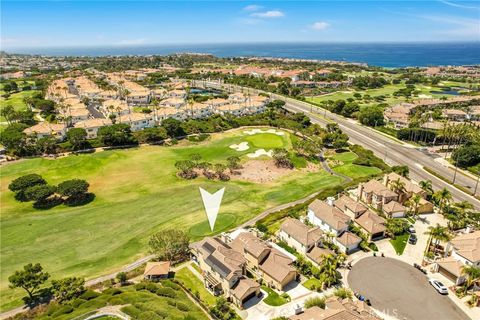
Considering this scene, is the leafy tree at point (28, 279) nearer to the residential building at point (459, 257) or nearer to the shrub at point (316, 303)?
the shrub at point (316, 303)

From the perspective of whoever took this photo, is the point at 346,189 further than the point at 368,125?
No

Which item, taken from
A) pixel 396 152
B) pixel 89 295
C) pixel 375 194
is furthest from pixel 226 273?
pixel 396 152

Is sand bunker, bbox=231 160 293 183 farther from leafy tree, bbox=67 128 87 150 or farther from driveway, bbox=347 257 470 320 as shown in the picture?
leafy tree, bbox=67 128 87 150

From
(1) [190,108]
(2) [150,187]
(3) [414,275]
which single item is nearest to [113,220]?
(2) [150,187]

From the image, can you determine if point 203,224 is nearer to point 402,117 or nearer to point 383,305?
point 383,305

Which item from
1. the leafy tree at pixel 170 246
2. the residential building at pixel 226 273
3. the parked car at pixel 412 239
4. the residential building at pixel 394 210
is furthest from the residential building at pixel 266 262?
the residential building at pixel 394 210
